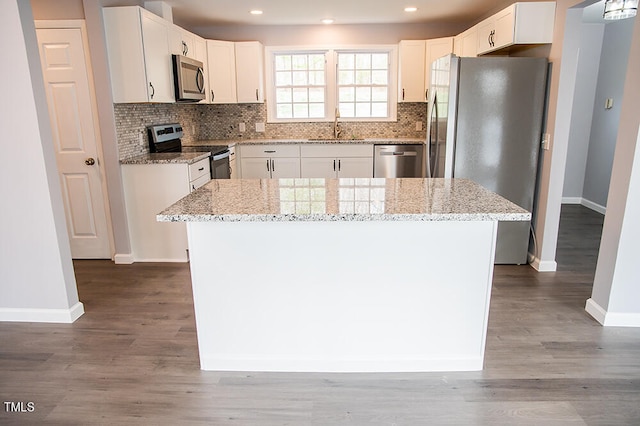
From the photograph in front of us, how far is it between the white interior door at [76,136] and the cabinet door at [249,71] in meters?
2.03

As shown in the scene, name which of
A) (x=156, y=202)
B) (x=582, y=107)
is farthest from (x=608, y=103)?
(x=156, y=202)

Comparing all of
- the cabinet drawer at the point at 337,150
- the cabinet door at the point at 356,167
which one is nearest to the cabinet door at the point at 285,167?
the cabinet drawer at the point at 337,150

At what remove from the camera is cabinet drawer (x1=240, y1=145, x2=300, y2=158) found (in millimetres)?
5121

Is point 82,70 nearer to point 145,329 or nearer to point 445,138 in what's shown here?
point 145,329

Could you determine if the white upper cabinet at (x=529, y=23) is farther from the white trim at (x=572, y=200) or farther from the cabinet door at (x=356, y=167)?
the white trim at (x=572, y=200)

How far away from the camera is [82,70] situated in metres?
3.41

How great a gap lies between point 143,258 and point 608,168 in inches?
214

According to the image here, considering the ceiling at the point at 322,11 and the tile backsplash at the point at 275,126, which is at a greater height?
the ceiling at the point at 322,11

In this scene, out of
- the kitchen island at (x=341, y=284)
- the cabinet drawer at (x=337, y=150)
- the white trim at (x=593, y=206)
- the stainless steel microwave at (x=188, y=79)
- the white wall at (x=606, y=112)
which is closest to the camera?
the kitchen island at (x=341, y=284)

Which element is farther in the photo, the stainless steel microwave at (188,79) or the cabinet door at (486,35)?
the stainless steel microwave at (188,79)

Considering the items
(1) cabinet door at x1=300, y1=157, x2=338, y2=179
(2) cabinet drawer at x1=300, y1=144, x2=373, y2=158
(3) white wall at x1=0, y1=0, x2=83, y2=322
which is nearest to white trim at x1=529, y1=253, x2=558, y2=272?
(2) cabinet drawer at x1=300, y1=144, x2=373, y2=158

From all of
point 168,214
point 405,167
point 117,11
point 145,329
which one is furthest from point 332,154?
point 168,214

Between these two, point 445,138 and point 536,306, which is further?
point 445,138

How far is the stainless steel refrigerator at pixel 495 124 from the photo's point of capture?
328cm
